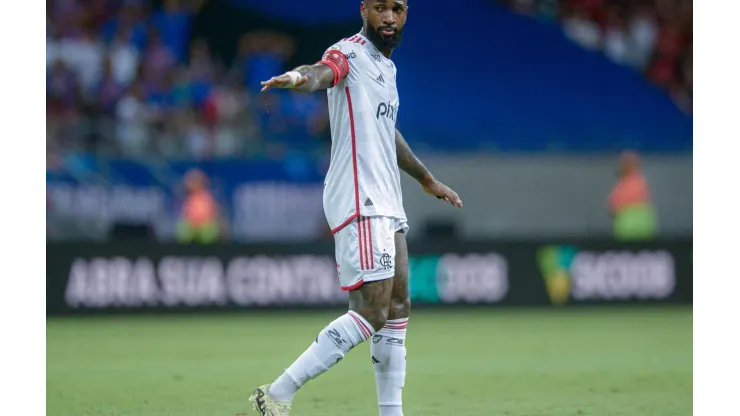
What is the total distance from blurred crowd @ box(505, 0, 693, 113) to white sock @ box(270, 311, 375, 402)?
17.0 metres

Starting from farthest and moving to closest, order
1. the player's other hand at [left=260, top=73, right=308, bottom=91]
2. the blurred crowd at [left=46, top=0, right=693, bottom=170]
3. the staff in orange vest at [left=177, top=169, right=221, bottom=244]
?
the blurred crowd at [left=46, top=0, right=693, bottom=170] < the staff in orange vest at [left=177, top=169, right=221, bottom=244] < the player's other hand at [left=260, top=73, right=308, bottom=91]

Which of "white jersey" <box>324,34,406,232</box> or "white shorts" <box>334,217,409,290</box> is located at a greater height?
"white jersey" <box>324,34,406,232</box>

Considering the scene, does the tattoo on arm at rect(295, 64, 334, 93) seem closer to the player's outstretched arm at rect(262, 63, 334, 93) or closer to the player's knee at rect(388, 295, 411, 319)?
the player's outstretched arm at rect(262, 63, 334, 93)

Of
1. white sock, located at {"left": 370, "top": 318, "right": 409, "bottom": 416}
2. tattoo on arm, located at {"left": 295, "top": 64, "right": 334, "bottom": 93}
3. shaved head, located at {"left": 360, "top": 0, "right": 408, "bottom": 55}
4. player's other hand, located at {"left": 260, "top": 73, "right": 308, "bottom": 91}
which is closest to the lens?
player's other hand, located at {"left": 260, "top": 73, "right": 308, "bottom": 91}

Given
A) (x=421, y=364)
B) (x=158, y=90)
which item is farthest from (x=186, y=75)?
(x=421, y=364)

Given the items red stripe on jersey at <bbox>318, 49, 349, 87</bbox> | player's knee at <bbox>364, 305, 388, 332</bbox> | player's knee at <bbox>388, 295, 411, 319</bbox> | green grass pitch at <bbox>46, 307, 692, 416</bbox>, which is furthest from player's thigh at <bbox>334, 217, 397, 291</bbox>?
green grass pitch at <bbox>46, 307, 692, 416</bbox>

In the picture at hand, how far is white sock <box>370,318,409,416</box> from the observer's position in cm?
670

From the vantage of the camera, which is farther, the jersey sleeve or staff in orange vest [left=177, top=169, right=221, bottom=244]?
staff in orange vest [left=177, top=169, right=221, bottom=244]

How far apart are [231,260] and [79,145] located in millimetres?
3447

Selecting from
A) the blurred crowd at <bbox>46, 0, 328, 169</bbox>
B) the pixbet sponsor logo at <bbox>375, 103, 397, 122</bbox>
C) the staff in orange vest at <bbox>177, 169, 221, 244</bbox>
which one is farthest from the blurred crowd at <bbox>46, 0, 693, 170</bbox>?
the pixbet sponsor logo at <bbox>375, 103, 397, 122</bbox>

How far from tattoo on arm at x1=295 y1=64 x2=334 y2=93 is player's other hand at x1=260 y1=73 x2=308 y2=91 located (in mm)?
32

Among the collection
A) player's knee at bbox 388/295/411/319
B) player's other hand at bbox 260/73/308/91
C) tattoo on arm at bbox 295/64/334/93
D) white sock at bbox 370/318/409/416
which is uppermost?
tattoo on arm at bbox 295/64/334/93
